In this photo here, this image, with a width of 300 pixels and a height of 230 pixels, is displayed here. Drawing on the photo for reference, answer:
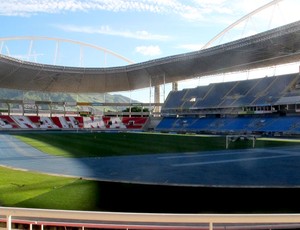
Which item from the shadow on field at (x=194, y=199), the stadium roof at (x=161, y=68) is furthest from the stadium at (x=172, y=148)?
the stadium roof at (x=161, y=68)

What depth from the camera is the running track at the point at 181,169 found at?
1369cm

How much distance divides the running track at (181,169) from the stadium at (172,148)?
0.05 metres

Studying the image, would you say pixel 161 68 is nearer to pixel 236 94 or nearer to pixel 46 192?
pixel 236 94

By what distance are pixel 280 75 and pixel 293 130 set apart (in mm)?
15852

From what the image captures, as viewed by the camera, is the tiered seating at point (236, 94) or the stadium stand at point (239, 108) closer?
the stadium stand at point (239, 108)

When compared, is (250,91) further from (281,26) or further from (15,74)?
(15,74)

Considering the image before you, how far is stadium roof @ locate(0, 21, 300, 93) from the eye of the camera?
1950 inches

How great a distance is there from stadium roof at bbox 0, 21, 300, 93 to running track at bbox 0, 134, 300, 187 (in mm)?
28381

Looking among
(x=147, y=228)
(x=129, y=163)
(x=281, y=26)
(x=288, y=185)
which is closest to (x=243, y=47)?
(x=281, y=26)

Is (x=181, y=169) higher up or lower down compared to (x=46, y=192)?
higher up

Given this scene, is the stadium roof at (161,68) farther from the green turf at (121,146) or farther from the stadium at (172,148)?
the green turf at (121,146)

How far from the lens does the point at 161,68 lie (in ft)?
224

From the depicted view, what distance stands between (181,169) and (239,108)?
4505 centimetres

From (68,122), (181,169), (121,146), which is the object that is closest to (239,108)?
(68,122)
